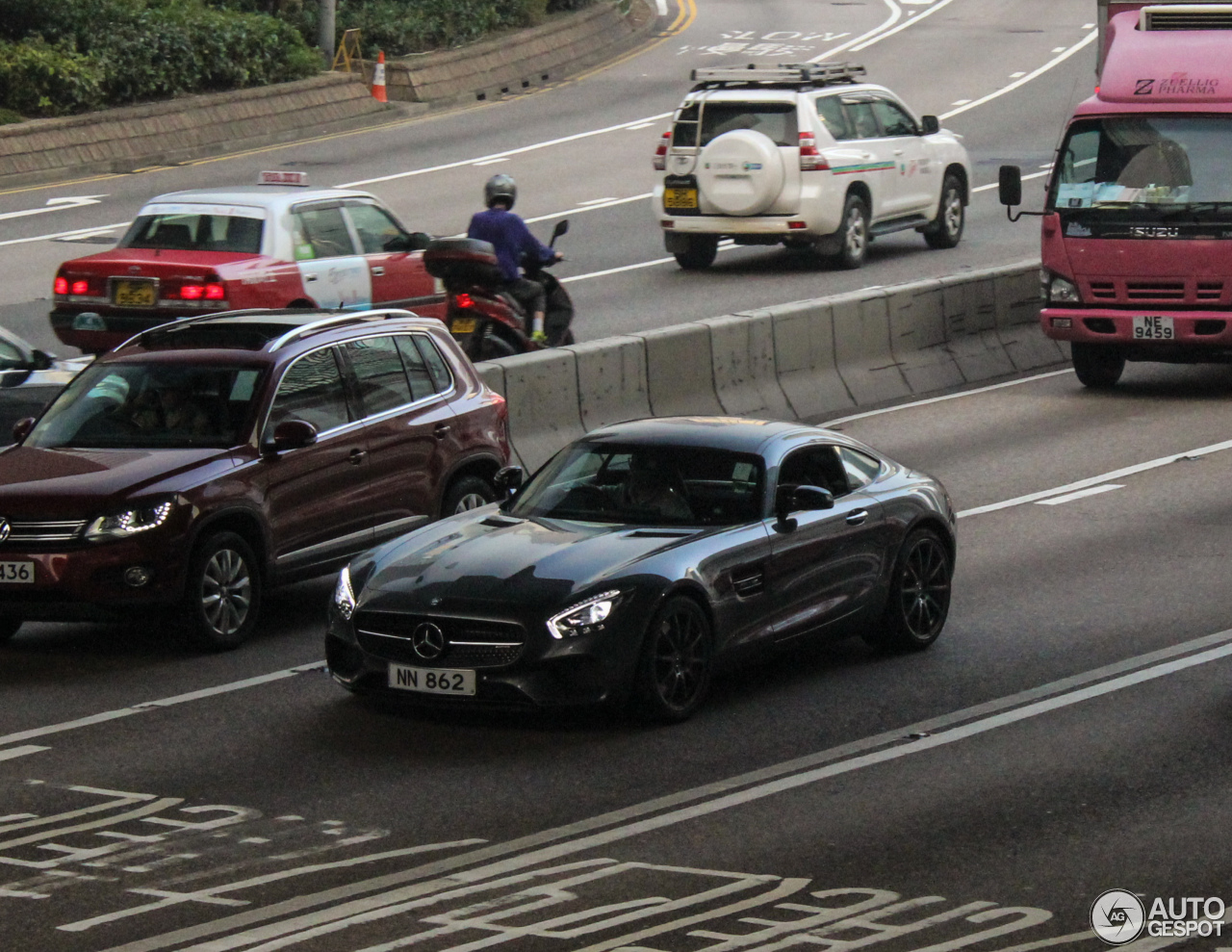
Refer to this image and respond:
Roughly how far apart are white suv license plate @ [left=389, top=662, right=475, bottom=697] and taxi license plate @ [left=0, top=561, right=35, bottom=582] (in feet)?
7.82

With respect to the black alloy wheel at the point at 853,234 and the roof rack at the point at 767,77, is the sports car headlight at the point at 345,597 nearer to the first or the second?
the roof rack at the point at 767,77

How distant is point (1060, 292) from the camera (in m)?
20.8

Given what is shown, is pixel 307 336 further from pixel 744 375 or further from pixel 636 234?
pixel 636 234

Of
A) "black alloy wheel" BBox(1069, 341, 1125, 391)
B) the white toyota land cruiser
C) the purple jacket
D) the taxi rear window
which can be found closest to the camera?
the purple jacket

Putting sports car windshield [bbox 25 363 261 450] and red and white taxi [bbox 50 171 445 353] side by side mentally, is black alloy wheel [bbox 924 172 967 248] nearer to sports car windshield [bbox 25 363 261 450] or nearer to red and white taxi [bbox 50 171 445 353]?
red and white taxi [bbox 50 171 445 353]

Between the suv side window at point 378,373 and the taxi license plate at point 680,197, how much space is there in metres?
13.2

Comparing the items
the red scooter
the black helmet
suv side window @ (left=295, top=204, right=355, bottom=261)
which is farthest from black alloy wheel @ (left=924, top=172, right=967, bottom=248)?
the red scooter

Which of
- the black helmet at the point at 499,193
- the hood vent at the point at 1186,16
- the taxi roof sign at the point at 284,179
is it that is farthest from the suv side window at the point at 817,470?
the hood vent at the point at 1186,16

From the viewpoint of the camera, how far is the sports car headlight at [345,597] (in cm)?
1064

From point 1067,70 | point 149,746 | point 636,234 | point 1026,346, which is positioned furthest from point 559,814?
point 1067,70

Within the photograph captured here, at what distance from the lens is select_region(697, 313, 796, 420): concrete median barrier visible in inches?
751

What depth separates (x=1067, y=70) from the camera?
1967 inches

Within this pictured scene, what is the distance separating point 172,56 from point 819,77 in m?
15.2

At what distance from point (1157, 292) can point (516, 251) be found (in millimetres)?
5752
